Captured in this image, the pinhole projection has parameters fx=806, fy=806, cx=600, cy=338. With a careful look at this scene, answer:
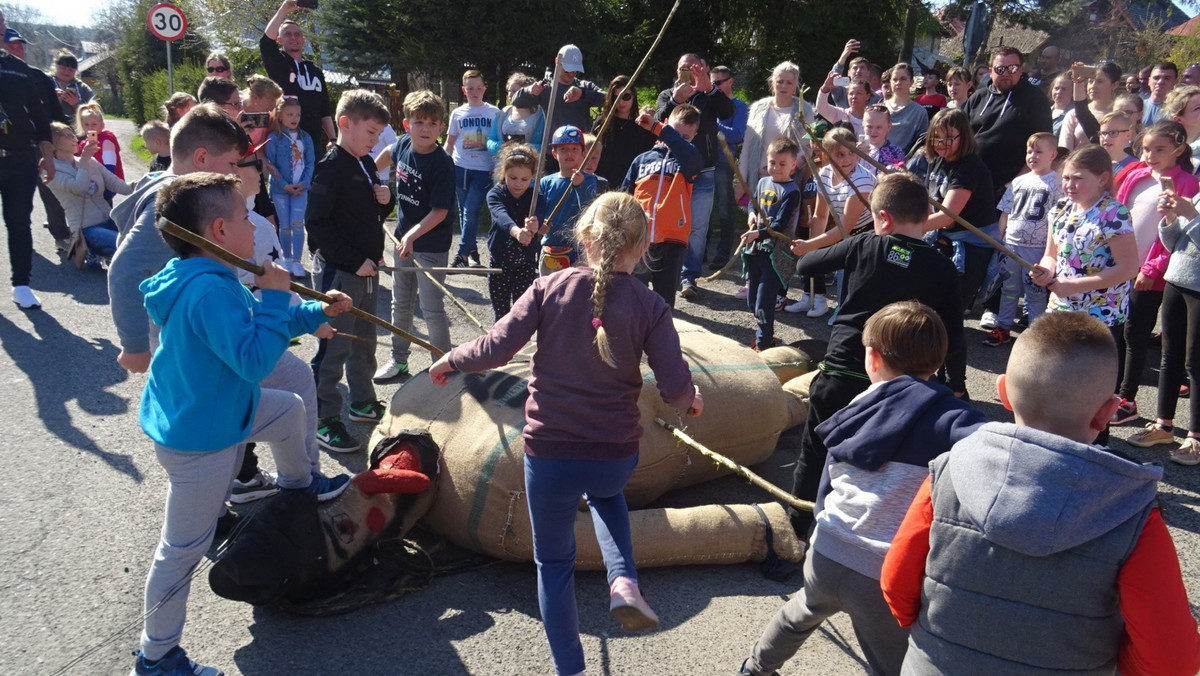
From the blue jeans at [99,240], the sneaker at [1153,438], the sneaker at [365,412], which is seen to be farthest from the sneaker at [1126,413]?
the blue jeans at [99,240]

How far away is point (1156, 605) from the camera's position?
166 centimetres

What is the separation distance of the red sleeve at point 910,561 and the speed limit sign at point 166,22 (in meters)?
13.5

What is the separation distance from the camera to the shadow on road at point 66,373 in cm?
468

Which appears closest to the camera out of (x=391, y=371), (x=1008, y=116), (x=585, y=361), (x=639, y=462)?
(x=585, y=361)

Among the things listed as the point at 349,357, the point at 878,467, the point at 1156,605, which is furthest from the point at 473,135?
the point at 1156,605

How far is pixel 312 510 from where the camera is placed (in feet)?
10.8

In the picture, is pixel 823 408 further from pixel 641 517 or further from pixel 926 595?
pixel 926 595

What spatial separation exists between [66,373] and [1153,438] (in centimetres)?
708

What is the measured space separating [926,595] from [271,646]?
7.64 ft

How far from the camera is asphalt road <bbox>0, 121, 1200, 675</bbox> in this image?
117 inches

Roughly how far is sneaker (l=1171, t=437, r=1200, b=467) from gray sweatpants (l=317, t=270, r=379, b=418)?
4.77 meters

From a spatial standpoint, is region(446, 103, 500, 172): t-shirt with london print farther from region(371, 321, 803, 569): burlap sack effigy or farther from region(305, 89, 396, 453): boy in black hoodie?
region(371, 321, 803, 569): burlap sack effigy

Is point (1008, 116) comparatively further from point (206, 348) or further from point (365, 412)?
point (206, 348)

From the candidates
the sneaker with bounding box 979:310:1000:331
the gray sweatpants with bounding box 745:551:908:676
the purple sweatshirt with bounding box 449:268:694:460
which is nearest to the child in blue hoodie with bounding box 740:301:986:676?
the gray sweatpants with bounding box 745:551:908:676
